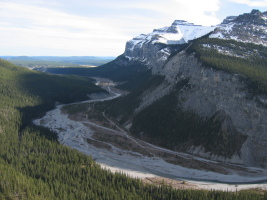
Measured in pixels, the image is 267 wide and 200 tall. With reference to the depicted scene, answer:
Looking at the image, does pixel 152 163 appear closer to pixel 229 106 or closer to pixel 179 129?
pixel 179 129

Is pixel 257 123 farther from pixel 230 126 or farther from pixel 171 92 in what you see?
pixel 171 92

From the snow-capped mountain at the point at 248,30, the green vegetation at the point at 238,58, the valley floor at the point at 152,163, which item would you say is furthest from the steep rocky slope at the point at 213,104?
the valley floor at the point at 152,163

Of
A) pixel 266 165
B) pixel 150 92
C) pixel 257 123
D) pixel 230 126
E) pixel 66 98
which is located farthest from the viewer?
pixel 66 98

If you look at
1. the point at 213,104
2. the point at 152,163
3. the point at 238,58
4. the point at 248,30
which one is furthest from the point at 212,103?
the point at 248,30

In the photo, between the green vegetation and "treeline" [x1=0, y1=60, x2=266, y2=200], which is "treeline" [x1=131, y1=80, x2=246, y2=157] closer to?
the green vegetation

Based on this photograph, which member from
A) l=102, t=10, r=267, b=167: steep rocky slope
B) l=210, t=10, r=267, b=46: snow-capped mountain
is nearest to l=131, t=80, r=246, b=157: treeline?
l=102, t=10, r=267, b=167: steep rocky slope

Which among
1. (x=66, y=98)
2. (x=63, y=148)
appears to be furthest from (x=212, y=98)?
(x=66, y=98)

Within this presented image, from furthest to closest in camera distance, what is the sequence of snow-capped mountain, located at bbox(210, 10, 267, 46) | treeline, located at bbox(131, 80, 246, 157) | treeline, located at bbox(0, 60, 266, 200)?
snow-capped mountain, located at bbox(210, 10, 267, 46) < treeline, located at bbox(131, 80, 246, 157) < treeline, located at bbox(0, 60, 266, 200)

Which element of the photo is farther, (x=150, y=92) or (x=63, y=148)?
(x=150, y=92)
